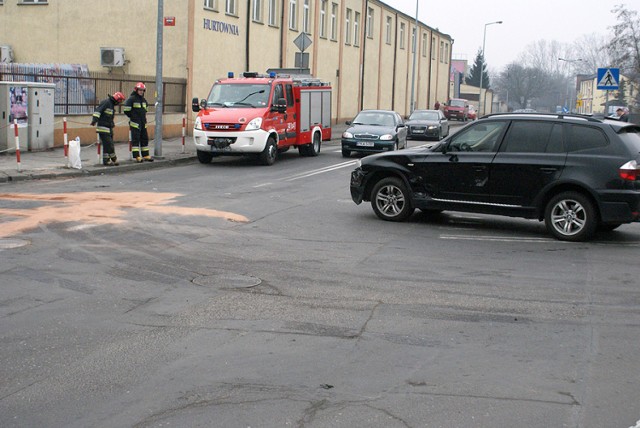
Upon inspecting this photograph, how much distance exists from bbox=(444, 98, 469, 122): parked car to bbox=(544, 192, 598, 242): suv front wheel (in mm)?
61439

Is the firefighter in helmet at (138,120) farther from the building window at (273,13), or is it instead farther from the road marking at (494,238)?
the building window at (273,13)

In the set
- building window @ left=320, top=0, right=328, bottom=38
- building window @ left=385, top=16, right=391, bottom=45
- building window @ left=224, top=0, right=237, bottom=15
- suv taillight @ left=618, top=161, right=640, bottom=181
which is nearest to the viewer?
suv taillight @ left=618, top=161, right=640, bottom=181

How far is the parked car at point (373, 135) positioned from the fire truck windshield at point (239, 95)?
4.37 meters

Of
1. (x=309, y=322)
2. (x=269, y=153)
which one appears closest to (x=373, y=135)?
(x=269, y=153)

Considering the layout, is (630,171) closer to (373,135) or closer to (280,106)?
(280,106)

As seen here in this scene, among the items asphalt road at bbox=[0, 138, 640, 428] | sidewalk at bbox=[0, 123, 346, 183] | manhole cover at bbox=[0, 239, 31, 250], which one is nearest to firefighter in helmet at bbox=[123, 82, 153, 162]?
sidewalk at bbox=[0, 123, 346, 183]

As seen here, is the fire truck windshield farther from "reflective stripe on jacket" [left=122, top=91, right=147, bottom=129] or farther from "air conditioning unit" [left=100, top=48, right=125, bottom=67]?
"air conditioning unit" [left=100, top=48, right=125, bottom=67]

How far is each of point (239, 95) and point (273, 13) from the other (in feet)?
58.1

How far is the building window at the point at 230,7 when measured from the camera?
1371 inches

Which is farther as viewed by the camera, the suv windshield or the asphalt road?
the suv windshield

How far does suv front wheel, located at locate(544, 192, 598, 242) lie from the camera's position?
37.1ft

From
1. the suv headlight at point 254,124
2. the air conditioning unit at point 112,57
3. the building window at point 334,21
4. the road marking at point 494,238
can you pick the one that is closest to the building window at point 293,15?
the building window at point 334,21

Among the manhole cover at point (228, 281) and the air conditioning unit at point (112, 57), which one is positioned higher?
the air conditioning unit at point (112, 57)

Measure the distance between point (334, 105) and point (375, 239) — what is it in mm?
39844
